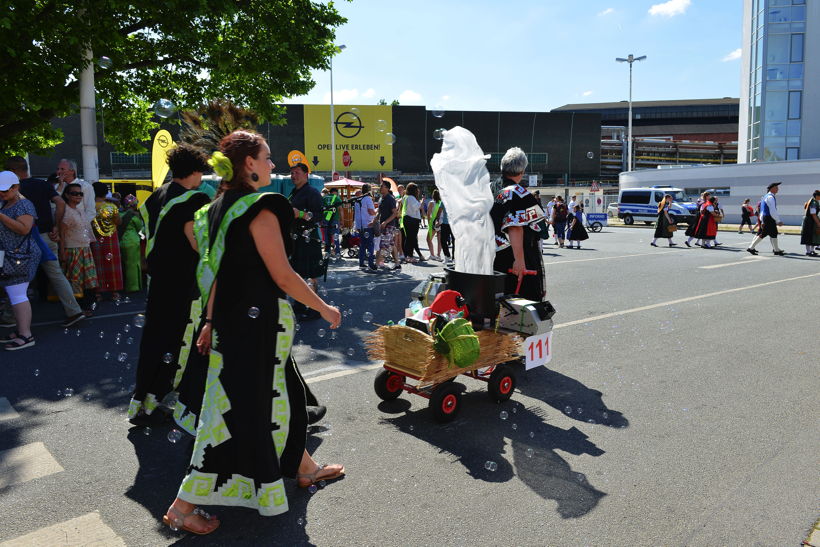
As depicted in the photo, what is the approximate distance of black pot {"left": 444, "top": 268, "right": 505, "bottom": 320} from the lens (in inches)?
169

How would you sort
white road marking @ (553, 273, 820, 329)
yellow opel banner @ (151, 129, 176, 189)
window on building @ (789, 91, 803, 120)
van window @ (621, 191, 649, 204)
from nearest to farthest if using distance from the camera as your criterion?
yellow opel banner @ (151, 129, 176, 189) < white road marking @ (553, 273, 820, 329) < van window @ (621, 191, 649, 204) < window on building @ (789, 91, 803, 120)

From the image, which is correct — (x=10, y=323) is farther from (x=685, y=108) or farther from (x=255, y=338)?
(x=685, y=108)

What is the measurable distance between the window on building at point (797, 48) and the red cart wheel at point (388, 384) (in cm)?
4269

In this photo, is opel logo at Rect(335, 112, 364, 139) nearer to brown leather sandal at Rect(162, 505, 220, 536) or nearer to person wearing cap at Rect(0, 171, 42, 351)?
person wearing cap at Rect(0, 171, 42, 351)

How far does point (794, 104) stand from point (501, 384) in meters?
41.9

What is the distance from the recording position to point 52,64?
11234 mm

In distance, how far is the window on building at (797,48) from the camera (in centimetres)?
3644

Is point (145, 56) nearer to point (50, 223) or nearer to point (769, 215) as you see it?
point (50, 223)

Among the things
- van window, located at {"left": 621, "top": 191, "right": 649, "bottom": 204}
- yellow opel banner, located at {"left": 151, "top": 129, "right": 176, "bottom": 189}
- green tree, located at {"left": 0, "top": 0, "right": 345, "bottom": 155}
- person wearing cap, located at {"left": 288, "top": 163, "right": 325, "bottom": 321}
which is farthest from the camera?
van window, located at {"left": 621, "top": 191, "right": 649, "bottom": 204}

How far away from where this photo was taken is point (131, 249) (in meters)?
9.70

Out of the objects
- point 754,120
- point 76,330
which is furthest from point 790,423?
point 754,120

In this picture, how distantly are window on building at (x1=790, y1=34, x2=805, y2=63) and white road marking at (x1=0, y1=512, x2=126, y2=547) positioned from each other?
1766 inches

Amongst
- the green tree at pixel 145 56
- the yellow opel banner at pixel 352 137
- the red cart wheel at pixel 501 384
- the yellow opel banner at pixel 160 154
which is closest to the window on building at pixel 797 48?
the yellow opel banner at pixel 352 137

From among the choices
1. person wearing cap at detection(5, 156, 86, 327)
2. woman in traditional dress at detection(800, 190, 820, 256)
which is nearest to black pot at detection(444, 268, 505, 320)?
person wearing cap at detection(5, 156, 86, 327)
